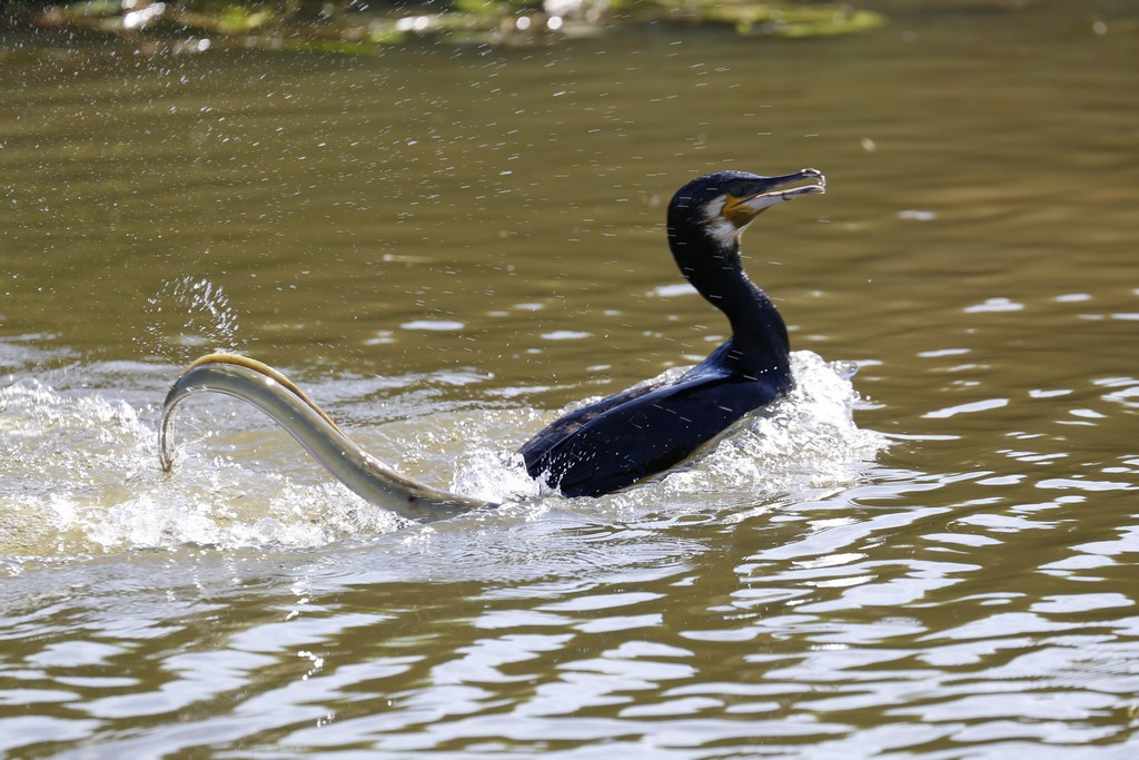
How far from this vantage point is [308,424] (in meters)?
5.40

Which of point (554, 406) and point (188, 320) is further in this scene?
point (188, 320)

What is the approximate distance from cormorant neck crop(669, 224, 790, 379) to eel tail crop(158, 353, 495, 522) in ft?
4.75

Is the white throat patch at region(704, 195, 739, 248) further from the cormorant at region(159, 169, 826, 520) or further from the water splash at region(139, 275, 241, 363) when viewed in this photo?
the water splash at region(139, 275, 241, 363)

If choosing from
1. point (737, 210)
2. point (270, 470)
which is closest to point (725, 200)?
point (737, 210)

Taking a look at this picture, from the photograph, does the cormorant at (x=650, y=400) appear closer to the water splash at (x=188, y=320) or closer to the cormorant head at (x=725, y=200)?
the cormorant head at (x=725, y=200)

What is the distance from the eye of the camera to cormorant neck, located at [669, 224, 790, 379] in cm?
656

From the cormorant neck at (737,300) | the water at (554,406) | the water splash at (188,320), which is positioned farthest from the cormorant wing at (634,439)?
the water splash at (188,320)

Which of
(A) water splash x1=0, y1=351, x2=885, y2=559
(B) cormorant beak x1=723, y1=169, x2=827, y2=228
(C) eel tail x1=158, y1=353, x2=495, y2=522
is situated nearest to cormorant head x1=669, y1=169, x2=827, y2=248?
(B) cormorant beak x1=723, y1=169, x2=827, y2=228

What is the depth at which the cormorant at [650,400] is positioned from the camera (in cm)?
538

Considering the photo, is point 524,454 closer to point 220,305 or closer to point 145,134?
point 220,305

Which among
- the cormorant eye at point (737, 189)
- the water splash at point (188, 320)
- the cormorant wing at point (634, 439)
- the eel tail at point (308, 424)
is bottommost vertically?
the cormorant wing at point (634, 439)

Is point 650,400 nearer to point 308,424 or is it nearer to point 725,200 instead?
point 725,200

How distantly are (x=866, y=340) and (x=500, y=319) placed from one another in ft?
5.81

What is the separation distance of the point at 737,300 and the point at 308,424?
1965 millimetres
